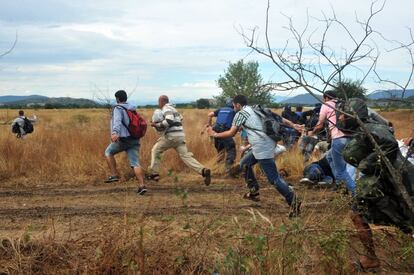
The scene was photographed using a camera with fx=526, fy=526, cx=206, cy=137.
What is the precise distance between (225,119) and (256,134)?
3738mm

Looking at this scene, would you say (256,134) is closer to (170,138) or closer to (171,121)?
(171,121)

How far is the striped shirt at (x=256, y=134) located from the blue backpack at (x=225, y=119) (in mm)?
3412

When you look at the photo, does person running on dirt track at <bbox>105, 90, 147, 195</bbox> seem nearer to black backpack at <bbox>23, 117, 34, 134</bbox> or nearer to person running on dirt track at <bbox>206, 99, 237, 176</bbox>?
person running on dirt track at <bbox>206, 99, 237, 176</bbox>

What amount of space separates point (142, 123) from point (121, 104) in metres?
0.48

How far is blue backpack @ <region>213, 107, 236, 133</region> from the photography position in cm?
1105

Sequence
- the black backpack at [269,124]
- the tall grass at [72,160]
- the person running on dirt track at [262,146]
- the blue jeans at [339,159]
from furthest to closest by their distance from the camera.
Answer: the tall grass at [72,160] → the blue jeans at [339,159] → the black backpack at [269,124] → the person running on dirt track at [262,146]

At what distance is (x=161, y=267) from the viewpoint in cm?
465

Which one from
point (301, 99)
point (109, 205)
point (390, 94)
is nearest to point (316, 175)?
point (109, 205)

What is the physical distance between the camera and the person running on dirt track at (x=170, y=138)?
390 inches

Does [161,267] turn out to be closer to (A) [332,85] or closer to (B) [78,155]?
(A) [332,85]

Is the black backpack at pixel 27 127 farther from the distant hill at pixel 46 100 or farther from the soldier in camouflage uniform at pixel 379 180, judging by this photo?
the soldier in camouflage uniform at pixel 379 180

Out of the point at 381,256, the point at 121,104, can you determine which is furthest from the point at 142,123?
the point at 381,256

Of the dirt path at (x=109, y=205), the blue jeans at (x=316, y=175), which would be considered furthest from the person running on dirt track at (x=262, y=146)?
the blue jeans at (x=316, y=175)

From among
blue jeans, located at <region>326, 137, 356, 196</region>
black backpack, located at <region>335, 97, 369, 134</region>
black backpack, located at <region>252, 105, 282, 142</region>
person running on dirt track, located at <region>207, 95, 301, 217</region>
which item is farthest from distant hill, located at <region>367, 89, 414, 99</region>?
blue jeans, located at <region>326, 137, 356, 196</region>
